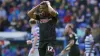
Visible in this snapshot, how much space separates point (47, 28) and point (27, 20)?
42.9 ft

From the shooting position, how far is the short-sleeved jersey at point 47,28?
42.5ft

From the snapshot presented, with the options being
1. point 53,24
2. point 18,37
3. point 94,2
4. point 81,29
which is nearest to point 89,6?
point 94,2

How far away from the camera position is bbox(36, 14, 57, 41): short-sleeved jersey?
12961 mm

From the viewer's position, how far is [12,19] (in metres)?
26.9

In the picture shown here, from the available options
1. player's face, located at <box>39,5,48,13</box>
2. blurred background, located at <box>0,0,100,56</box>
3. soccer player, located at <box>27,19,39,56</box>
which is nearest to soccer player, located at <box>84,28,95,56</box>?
blurred background, located at <box>0,0,100,56</box>

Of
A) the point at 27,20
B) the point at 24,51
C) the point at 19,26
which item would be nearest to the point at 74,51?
the point at 24,51

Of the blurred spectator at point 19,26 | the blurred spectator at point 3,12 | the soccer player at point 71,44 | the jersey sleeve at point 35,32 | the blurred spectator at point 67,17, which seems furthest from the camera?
the blurred spectator at point 3,12

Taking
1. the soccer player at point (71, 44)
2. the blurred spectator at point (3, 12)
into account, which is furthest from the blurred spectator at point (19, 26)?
the soccer player at point (71, 44)

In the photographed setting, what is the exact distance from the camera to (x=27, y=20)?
2605 cm

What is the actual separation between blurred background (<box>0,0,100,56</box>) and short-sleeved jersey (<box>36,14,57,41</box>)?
7.30 metres

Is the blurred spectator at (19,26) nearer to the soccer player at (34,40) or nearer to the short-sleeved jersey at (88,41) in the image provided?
the short-sleeved jersey at (88,41)

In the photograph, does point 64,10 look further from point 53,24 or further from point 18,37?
point 53,24

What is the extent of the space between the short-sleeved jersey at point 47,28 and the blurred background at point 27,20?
730cm

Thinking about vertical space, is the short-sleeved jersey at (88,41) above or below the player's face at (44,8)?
below
